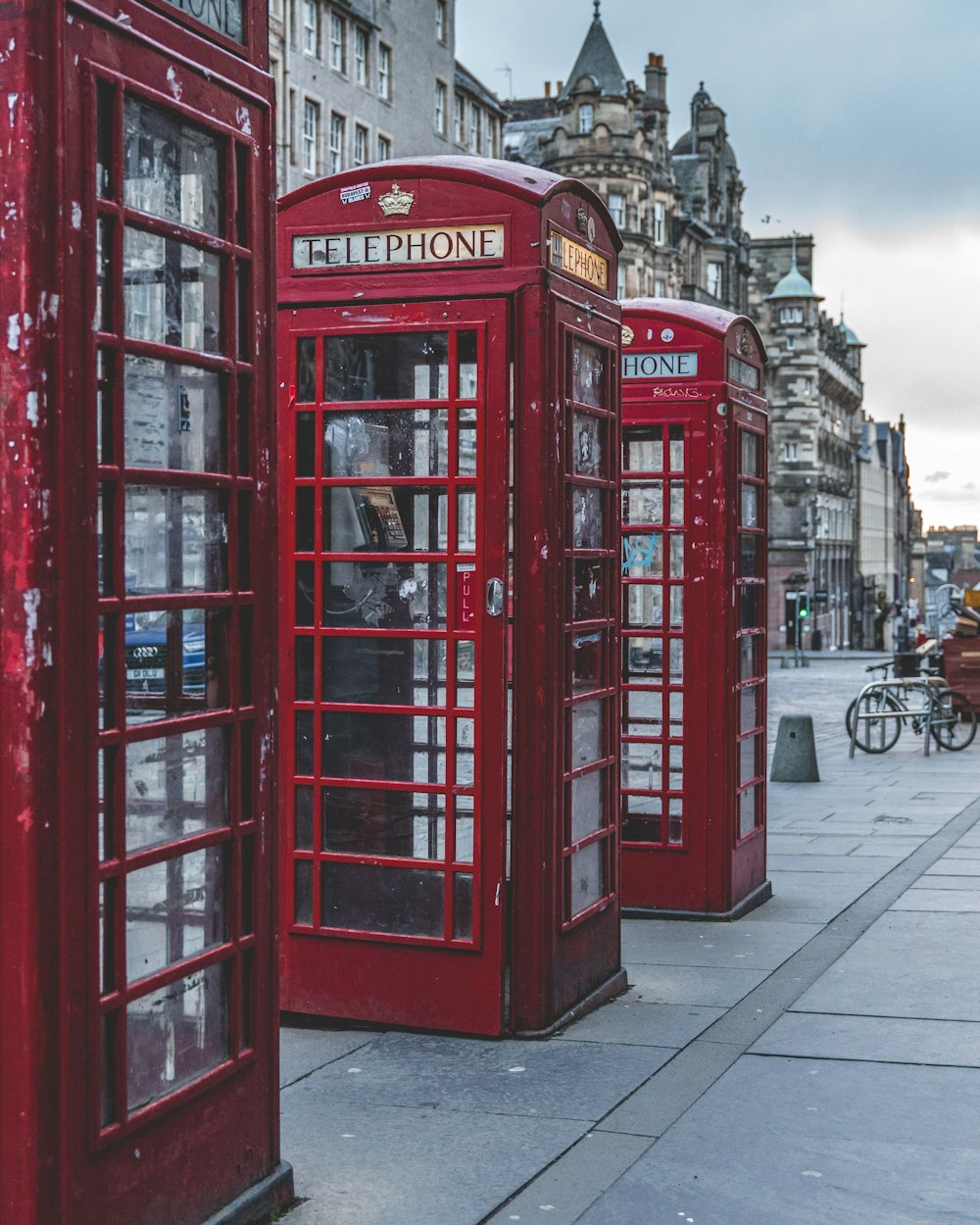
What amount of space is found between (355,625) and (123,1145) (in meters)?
2.85

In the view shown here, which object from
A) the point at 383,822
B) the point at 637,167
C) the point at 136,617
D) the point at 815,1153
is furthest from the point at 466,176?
the point at 637,167

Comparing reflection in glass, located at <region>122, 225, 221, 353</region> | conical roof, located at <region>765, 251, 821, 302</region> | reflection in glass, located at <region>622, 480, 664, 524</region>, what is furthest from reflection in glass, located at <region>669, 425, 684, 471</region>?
conical roof, located at <region>765, 251, 821, 302</region>

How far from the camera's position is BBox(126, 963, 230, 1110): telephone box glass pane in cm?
402

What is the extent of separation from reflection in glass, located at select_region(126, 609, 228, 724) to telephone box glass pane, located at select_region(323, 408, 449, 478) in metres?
2.14

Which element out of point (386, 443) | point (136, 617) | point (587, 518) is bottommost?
point (136, 617)

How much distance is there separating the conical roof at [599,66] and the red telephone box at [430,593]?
2169 inches

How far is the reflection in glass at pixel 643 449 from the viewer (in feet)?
28.7

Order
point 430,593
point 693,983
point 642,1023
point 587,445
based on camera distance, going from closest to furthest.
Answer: point 430,593, point 642,1023, point 587,445, point 693,983

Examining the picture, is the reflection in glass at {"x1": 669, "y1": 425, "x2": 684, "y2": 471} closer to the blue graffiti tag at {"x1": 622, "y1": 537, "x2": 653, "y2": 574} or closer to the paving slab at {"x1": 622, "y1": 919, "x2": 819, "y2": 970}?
the blue graffiti tag at {"x1": 622, "y1": 537, "x2": 653, "y2": 574}

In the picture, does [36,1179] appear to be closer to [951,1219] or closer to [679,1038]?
[951,1219]

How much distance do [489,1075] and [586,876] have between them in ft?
3.80

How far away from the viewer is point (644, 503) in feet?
28.8

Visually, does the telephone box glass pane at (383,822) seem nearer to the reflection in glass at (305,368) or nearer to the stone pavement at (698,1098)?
the stone pavement at (698,1098)

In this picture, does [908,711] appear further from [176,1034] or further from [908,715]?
[176,1034]
